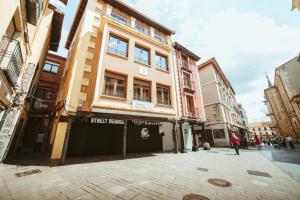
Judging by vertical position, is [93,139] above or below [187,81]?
below

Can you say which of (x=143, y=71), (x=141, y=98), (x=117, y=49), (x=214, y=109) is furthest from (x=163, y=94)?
(x=214, y=109)

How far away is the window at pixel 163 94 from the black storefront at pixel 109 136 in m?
2.33

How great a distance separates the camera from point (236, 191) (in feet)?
12.9

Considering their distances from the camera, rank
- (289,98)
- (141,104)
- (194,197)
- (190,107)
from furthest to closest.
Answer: (289,98) < (190,107) < (141,104) < (194,197)

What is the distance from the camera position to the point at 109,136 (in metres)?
11.1

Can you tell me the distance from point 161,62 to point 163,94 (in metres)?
3.59

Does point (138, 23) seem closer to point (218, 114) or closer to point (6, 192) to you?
point (6, 192)

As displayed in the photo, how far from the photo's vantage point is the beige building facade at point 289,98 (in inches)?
1036

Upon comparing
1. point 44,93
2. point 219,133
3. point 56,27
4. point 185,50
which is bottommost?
point 219,133

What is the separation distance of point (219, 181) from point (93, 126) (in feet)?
29.3

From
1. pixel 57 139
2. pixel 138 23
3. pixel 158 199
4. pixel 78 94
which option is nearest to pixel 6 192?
pixel 158 199

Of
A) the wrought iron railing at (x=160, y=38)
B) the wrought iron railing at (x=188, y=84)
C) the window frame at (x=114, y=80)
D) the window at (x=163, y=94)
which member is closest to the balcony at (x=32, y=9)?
the window frame at (x=114, y=80)

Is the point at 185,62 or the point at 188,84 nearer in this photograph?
the point at 188,84

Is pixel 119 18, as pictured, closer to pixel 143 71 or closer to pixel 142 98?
pixel 143 71
